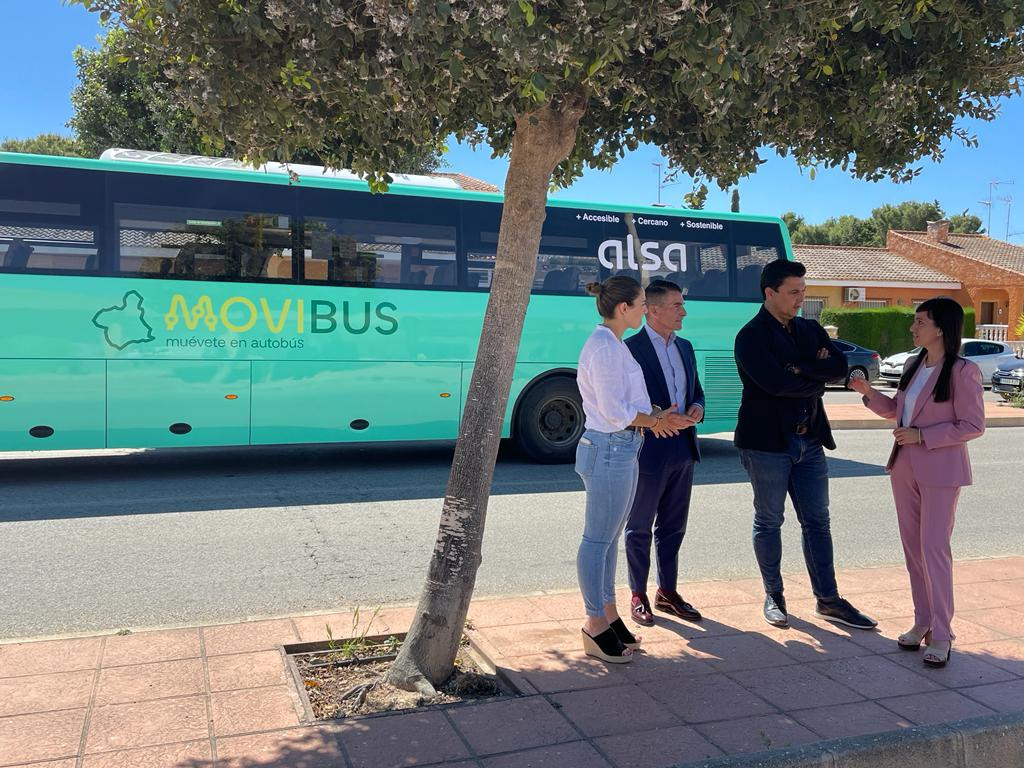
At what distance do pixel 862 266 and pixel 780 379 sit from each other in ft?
142

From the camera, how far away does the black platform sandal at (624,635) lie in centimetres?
460

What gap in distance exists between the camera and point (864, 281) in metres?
42.3

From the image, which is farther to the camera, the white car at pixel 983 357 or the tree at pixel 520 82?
the white car at pixel 983 357

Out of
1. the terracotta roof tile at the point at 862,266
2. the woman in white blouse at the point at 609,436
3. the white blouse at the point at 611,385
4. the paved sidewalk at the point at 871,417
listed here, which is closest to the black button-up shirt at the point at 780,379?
the woman in white blouse at the point at 609,436

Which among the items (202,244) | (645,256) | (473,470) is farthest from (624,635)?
(645,256)

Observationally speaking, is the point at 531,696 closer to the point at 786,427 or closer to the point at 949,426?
the point at 786,427

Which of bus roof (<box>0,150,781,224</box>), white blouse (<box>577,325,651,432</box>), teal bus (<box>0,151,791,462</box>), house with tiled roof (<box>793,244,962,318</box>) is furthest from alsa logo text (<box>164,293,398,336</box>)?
house with tiled roof (<box>793,244,962,318</box>)

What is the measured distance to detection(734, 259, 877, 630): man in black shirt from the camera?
499cm

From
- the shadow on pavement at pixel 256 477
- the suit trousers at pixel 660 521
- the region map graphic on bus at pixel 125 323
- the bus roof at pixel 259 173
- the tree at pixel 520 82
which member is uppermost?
the bus roof at pixel 259 173

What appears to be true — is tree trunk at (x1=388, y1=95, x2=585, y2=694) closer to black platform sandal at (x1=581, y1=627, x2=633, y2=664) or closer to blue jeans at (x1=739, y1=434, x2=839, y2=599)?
black platform sandal at (x1=581, y1=627, x2=633, y2=664)

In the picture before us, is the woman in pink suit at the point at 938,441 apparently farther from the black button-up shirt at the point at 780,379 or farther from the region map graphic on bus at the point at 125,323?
the region map graphic on bus at the point at 125,323

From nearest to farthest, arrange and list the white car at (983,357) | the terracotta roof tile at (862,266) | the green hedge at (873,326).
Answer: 1. the white car at (983,357)
2. the green hedge at (873,326)
3. the terracotta roof tile at (862,266)

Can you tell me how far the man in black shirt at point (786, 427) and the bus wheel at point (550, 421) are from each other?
6.29m

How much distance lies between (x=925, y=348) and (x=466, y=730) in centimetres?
301
